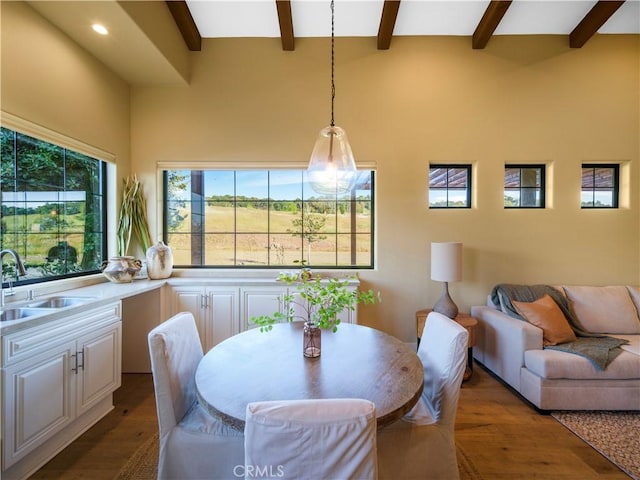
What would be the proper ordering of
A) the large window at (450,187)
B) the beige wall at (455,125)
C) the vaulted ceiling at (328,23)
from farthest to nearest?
the large window at (450,187) < the beige wall at (455,125) < the vaulted ceiling at (328,23)

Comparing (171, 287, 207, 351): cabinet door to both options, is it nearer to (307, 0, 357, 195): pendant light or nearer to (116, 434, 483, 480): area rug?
(116, 434, 483, 480): area rug

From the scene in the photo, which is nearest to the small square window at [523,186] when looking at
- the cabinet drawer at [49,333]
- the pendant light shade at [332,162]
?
the pendant light shade at [332,162]

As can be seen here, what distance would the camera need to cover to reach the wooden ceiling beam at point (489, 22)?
2.72 m

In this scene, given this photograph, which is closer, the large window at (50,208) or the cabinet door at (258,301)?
the large window at (50,208)

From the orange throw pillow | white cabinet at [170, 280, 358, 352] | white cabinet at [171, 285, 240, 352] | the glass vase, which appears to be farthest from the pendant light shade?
the orange throw pillow

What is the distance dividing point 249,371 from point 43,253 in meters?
2.23

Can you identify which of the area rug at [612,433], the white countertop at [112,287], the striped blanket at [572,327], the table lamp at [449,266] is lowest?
the area rug at [612,433]

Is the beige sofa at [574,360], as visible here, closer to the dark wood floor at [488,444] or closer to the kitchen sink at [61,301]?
the dark wood floor at [488,444]

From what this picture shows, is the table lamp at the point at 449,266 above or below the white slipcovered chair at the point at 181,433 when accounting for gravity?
above

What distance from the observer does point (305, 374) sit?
1234mm

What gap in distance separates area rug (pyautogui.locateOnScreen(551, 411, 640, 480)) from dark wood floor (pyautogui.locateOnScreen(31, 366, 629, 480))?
6cm

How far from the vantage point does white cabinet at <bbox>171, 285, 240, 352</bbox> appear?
9.34ft

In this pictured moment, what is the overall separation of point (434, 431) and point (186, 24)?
3.95 metres

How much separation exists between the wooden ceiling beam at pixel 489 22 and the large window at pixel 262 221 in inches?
73.0
